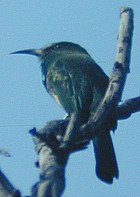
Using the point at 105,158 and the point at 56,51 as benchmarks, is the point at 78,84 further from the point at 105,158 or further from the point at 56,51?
the point at 56,51

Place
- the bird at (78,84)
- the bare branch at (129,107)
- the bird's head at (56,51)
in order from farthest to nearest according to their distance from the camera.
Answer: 1. the bird's head at (56,51)
2. the bird at (78,84)
3. the bare branch at (129,107)

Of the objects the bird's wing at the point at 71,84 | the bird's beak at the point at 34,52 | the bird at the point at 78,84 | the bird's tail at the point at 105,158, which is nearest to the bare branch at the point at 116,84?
the bird at the point at 78,84

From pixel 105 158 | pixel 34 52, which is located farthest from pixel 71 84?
pixel 34 52

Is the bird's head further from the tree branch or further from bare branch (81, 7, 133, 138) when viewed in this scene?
bare branch (81, 7, 133, 138)

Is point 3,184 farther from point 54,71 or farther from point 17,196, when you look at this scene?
point 54,71

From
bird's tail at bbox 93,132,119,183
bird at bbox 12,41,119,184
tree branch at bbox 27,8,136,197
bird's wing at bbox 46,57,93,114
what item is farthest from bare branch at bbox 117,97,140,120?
bird's wing at bbox 46,57,93,114

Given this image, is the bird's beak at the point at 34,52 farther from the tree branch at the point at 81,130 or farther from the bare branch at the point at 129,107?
the bare branch at the point at 129,107

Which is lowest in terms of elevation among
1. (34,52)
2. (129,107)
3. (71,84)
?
(34,52)
